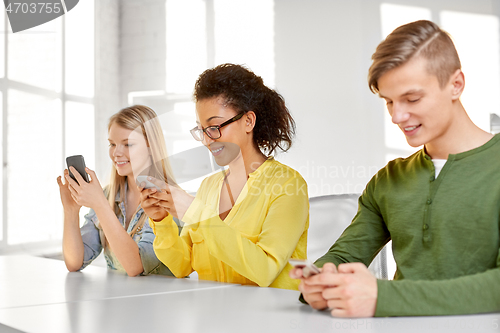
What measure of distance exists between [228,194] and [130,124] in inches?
15.5

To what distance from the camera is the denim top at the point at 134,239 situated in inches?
52.1

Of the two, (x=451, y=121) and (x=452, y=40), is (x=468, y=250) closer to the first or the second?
(x=451, y=121)

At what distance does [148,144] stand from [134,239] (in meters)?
0.38

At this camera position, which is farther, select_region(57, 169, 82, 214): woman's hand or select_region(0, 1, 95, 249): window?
select_region(0, 1, 95, 249): window

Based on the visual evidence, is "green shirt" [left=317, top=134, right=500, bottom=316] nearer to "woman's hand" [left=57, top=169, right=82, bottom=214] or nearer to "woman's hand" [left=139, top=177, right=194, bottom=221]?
"woman's hand" [left=139, top=177, right=194, bottom=221]

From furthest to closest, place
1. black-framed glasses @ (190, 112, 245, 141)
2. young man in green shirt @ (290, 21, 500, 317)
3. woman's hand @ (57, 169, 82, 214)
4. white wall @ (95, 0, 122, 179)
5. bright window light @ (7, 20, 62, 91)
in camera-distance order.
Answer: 1. white wall @ (95, 0, 122, 179)
2. bright window light @ (7, 20, 62, 91)
3. woman's hand @ (57, 169, 82, 214)
4. black-framed glasses @ (190, 112, 245, 141)
5. young man in green shirt @ (290, 21, 500, 317)

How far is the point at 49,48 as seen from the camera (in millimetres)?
3088

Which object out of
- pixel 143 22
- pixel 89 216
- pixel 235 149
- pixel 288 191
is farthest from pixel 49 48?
pixel 288 191

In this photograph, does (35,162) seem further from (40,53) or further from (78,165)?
(78,165)

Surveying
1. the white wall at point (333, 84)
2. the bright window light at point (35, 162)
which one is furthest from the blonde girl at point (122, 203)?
the white wall at point (333, 84)
